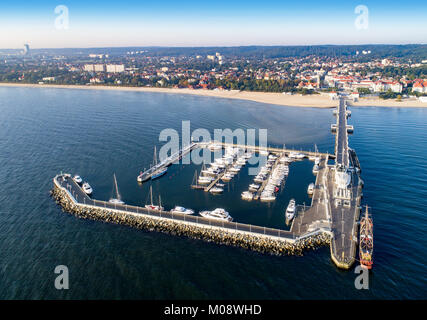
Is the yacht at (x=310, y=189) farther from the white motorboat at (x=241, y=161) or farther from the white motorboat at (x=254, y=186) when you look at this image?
the white motorboat at (x=241, y=161)

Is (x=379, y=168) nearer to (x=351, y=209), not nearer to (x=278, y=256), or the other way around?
(x=351, y=209)

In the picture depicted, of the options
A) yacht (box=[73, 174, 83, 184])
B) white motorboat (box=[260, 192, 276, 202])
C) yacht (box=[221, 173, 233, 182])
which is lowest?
white motorboat (box=[260, 192, 276, 202])

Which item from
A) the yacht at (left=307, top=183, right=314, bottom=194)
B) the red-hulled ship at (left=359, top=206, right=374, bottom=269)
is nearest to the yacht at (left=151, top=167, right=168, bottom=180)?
the yacht at (left=307, top=183, right=314, bottom=194)

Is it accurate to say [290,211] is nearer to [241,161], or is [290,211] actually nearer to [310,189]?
[310,189]

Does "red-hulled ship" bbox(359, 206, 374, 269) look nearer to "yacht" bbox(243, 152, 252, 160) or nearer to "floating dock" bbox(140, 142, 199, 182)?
"yacht" bbox(243, 152, 252, 160)

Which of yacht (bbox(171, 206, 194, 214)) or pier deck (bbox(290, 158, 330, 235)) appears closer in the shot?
pier deck (bbox(290, 158, 330, 235))

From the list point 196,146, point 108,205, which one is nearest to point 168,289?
point 108,205

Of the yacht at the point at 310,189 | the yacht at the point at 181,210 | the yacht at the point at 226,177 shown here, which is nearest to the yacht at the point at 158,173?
the yacht at the point at 226,177
